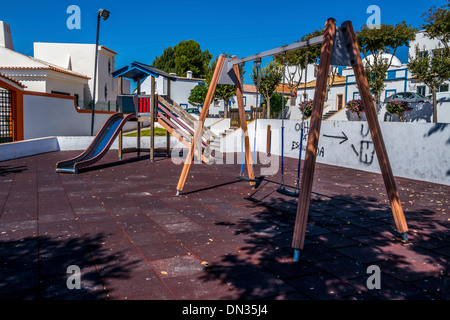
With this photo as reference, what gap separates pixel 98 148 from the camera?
42.1 feet

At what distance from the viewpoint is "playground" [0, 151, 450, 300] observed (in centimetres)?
369

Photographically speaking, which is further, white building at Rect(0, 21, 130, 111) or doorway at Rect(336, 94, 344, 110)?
doorway at Rect(336, 94, 344, 110)

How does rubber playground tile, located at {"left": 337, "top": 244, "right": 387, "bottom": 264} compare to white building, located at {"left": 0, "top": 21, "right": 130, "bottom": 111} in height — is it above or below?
below

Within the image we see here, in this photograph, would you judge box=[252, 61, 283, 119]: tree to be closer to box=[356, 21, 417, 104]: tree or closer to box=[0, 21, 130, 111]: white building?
box=[356, 21, 417, 104]: tree

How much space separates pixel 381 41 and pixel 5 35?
31494mm

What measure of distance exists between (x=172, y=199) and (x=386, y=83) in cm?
3318

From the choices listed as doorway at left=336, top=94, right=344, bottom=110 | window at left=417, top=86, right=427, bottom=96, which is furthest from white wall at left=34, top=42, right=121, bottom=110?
window at left=417, top=86, right=427, bottom=96

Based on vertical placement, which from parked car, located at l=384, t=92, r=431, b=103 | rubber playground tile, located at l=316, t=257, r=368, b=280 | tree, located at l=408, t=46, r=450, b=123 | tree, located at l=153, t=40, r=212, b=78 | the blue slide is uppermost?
tree, located at l=153, t=40, r=212, b=78

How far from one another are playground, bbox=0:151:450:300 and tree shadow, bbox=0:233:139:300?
1 centimetres

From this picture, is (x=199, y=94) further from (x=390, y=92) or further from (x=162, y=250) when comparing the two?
(x=162, y=250)

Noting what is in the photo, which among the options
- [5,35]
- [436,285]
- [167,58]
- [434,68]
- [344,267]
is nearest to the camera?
[436,285]

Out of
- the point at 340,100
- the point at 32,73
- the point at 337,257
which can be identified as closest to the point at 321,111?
the point at 337,257

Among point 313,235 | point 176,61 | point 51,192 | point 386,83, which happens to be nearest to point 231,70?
point 313,235

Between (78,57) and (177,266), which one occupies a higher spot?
(78,57)
